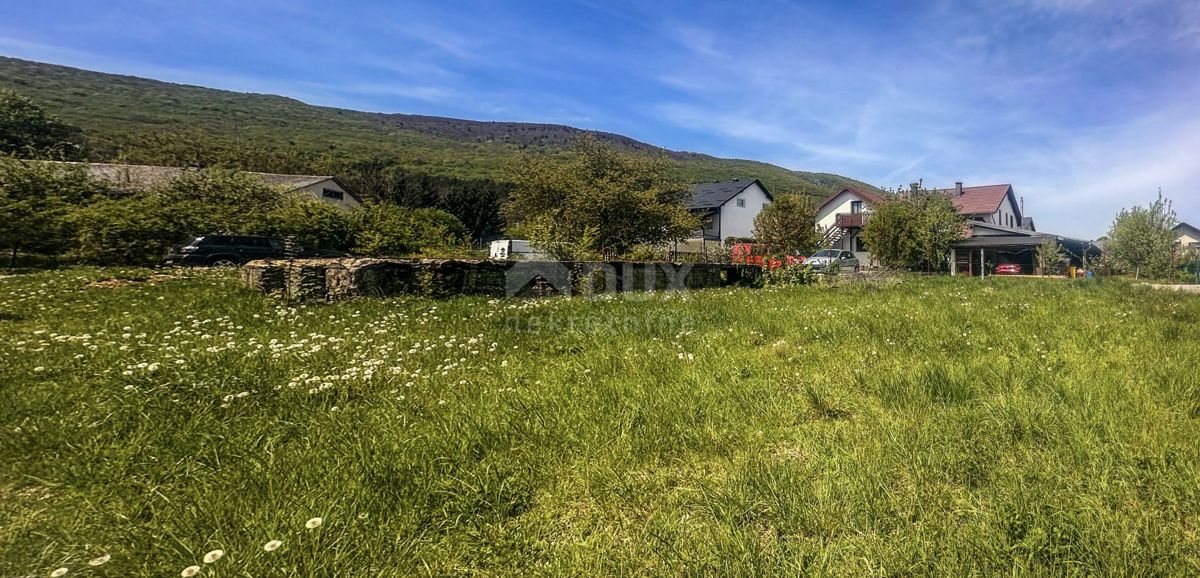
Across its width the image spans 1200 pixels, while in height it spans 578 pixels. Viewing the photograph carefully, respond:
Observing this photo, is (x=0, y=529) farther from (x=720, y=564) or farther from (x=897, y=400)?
(x=897, y=400)

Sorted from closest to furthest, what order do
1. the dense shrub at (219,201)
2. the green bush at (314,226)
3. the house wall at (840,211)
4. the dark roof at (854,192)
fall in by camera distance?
1. the dense shrub at (219,201)
2. the green bush at (314,226)
3. the house wall at (840,211)
4. the dark roof at (854,192)

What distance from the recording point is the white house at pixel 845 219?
43156 millimetres

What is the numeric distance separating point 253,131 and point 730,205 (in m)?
82.9

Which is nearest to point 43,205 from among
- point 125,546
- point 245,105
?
point 125,546

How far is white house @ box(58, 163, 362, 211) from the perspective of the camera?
24773 mm

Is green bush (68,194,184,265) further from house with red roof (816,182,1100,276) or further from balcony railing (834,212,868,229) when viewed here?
balcony railing (834,212,868,229)

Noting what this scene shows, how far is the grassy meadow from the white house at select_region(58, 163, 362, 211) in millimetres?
21275

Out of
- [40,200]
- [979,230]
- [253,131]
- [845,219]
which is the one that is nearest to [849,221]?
[845,219]

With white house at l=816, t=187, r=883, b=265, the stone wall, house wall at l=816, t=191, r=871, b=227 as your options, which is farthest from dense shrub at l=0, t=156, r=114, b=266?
house wall at l=816, t=191, r=871, b=227

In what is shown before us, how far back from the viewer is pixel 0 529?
1.84 metres

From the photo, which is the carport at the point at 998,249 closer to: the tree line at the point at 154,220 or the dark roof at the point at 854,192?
the dark roof at the point at 854,192

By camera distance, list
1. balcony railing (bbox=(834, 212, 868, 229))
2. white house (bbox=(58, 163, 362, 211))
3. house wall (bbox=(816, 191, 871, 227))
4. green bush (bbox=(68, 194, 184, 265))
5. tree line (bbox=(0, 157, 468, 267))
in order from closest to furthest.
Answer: tree line (bbox=(0, 157, 468, 267)), green bush (bbox=(68, 194, 184, 265)), white house (bbox=(58, 163, 362, 211)), balcony railing (bbox=(834, 212, 868, 229)), house wall (bbox=(816, 191, 871, 227))

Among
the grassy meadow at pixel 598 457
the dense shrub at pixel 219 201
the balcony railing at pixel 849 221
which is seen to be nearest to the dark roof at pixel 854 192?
the balcony railing at pixel 849 221

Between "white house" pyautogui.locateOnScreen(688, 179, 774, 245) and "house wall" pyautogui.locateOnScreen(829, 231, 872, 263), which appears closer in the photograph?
"house wall" pyautogui.locateOnScreen(829, 231, 872, 263)
